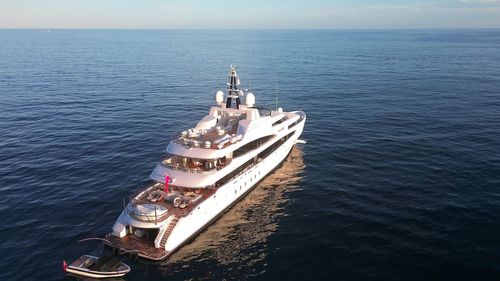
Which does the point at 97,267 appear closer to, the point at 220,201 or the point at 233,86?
the point at 220,201

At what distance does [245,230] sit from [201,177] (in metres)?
6.89

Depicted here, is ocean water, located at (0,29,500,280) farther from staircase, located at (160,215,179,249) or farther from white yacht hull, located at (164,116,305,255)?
staircase, located at (160,215,179,249)

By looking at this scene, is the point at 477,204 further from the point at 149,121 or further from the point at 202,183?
the point at 149,121

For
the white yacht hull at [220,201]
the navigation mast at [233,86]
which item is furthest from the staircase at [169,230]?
the navigation mast at [233,86]

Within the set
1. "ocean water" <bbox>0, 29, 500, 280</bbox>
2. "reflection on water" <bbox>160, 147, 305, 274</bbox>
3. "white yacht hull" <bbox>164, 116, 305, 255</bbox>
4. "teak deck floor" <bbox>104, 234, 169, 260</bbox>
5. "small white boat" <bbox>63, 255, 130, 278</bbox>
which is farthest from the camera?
"white yacht hull" <bbox>164, 116, 305, 255</bbox>

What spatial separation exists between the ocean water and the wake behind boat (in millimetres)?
1670

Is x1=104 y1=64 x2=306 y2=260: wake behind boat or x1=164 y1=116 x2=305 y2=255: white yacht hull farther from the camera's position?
x1=164 y1=116 x2=305 y2=255: white yacht hull

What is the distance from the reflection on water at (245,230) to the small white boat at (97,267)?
131 inches

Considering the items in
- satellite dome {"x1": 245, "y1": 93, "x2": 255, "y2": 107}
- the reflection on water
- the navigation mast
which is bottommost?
the reflection on water

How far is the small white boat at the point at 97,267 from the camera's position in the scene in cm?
2762

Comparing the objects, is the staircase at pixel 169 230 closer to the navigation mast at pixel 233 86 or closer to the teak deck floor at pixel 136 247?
the teak deck floor at pixel 136 247

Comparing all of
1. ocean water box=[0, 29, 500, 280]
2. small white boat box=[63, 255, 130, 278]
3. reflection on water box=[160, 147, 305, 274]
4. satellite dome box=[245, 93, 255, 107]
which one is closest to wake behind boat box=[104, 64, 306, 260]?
satellite dome box=[245, 93, 255, 107]

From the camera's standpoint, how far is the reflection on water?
30531 mm

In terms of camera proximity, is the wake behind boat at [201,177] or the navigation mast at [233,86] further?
the navigation mast at [233,86]
